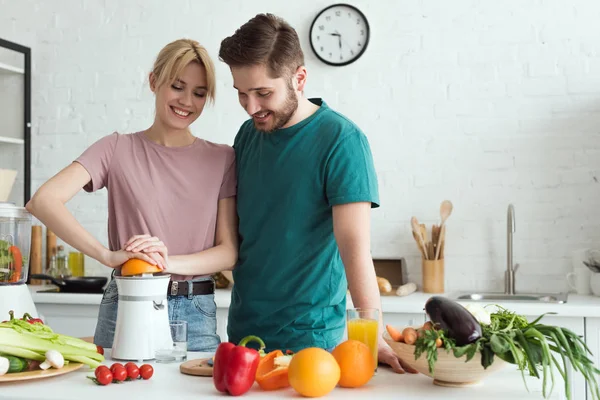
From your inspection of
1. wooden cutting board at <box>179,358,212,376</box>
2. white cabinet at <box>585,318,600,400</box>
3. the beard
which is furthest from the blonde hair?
white cabinet at <box>585,318,600,400</box>

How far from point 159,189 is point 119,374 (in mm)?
718

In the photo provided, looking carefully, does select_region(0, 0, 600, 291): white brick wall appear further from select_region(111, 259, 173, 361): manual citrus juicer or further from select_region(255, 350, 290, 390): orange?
select_region(255, 350, 290, 390): orange

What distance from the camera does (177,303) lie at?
2230 millimetres

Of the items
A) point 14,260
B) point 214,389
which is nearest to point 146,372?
point 214,389

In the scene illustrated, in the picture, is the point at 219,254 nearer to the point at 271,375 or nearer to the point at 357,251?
the point at 357,251

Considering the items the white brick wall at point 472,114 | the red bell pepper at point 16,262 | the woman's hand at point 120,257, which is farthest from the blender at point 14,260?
the white brick wall at point 472,114

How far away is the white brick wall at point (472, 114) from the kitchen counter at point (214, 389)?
215 cm

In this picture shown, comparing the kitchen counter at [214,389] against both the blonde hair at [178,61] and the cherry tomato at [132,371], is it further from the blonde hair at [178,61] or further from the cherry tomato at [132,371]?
the blonde hair at [178,61]

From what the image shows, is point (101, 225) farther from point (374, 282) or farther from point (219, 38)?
point (374, 282)

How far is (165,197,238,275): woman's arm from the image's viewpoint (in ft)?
7.09

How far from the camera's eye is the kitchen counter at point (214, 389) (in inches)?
61.8

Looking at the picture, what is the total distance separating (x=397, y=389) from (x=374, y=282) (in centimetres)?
51

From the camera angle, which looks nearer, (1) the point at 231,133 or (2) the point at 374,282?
(2) the point at 374,282

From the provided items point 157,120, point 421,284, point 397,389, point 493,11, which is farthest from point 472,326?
point 493,11
